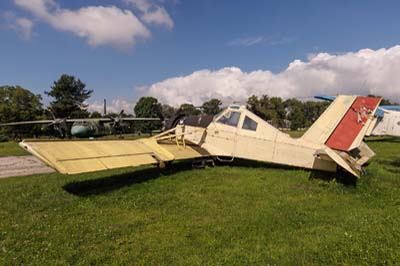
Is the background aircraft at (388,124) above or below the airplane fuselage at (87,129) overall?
above

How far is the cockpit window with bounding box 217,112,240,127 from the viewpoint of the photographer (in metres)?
10.2

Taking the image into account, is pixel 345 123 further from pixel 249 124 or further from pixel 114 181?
pixel 114 181

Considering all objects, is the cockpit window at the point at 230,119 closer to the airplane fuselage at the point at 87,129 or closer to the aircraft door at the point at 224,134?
the aircraft door at the point at 224,134

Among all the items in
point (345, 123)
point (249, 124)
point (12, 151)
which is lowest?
point (12, 151)

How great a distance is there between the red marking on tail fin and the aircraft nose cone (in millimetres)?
32744

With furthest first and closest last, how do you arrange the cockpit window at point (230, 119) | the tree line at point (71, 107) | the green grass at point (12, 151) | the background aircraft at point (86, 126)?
the tree line at point (71, 107), the background aircraft at point (86, 126), the green grass at point (12, 151), the cockpit window at point (230, 119)

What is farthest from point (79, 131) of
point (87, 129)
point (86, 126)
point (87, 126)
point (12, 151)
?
point (12, 151)

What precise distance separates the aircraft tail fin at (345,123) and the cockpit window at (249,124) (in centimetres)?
177

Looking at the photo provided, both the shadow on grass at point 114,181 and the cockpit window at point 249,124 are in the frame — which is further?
the cockpit window at point 249,124

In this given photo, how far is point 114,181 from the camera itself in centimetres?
864

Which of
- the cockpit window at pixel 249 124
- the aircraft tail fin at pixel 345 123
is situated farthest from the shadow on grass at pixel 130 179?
the cockpit window at pixel 249 124

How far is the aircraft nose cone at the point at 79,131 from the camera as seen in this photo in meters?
34.9

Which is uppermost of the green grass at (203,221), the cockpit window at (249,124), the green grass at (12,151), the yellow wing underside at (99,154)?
the cockpit window at (249,124)

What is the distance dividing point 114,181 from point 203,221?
172 inches
